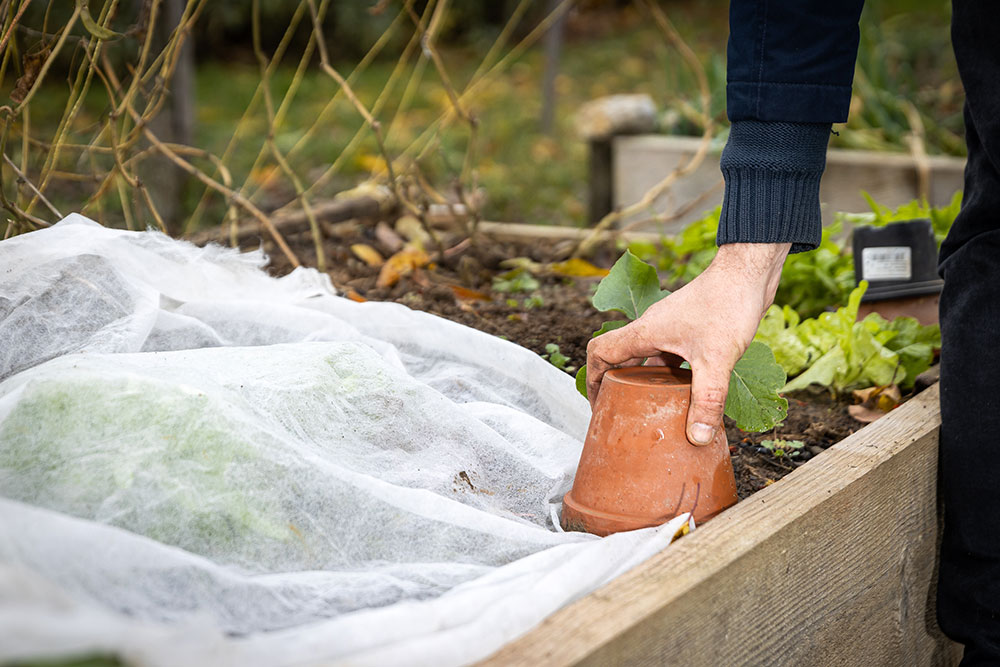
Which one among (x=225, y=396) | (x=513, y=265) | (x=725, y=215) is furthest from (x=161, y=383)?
(x=513, y=265)

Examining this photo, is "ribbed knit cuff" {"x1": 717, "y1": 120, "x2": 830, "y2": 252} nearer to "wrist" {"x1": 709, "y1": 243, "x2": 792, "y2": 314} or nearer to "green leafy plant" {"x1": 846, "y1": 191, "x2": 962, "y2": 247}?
"wrist" {"x1": 709, "y1": 243, "x2": 792, "y2": 314}

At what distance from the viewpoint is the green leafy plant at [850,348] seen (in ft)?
6.20

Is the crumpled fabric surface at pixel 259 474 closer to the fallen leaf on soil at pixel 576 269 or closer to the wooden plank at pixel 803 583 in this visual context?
the wooden plank at pixel 803 583

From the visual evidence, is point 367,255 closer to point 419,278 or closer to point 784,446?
point 419,278

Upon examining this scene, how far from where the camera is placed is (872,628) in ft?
4.83

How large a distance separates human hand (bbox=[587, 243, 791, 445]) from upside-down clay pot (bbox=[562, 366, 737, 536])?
0.03 meters

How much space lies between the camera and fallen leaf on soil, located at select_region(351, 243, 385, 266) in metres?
2.52

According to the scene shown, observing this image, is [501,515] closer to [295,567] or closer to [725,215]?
[295,567]

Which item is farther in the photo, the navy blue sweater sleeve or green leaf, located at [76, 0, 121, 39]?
green leaf, located at [76, 0, 121, 39]

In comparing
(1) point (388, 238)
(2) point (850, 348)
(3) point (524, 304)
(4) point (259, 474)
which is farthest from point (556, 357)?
(1) point (388, 238)

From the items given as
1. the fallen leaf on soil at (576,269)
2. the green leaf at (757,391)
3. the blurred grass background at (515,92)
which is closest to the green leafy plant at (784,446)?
the green leaf at (757,391)

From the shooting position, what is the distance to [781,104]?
1.24 meters

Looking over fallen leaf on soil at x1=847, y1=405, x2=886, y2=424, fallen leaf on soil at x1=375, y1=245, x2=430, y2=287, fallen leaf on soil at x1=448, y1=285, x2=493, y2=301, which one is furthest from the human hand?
fallen leaf on soil at x1=375, y1=245, x2=430, y2=287

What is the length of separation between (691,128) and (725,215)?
11.4 ft
